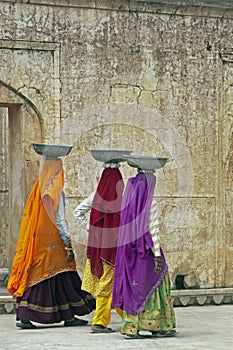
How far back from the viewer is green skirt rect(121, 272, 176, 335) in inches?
337

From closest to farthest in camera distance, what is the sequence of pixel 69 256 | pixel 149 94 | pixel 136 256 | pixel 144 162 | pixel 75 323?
pixel 136 256
pixel 144 162
pixel 69 256
pixel 75 323
pixel 149 94

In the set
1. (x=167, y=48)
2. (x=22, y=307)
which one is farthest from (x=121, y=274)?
(x=167, y=48)

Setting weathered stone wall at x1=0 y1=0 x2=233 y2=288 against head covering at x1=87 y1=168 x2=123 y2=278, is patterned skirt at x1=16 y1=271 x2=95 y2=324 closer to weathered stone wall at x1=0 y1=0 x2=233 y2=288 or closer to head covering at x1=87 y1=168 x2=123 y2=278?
head covering at x1=87 y1=168 x2=123 y2=278

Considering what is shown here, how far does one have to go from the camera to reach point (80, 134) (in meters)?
11.0

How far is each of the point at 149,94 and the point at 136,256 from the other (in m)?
3.04

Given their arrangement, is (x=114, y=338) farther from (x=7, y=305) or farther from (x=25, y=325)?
(x=7, y=305)

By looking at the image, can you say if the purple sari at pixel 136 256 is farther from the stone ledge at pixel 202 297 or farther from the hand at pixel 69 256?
the stone ledge at pixel 202 297

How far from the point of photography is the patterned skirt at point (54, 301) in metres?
9.16

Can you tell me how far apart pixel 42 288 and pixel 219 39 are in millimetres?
3973

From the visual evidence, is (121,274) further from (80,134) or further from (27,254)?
(80,134)

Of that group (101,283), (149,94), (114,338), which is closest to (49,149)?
(101,283)

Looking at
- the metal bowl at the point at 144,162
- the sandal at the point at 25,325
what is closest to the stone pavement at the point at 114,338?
the sandal at the point at 25,325

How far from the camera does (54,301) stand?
9.23 metres

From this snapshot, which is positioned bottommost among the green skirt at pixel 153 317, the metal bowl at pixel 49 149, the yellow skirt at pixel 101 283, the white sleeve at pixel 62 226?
the green skirt at pixel 153 317
